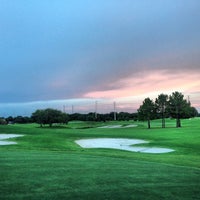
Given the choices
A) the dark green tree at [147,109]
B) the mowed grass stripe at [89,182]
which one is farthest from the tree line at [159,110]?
the mowed grass stripe at [89,182]

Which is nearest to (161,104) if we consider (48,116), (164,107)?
(164,107)

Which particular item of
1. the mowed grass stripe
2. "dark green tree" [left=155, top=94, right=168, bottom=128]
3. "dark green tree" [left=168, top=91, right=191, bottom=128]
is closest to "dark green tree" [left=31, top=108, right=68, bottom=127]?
"dark green tree" [left=155, top=94, right=168, bottom=128]

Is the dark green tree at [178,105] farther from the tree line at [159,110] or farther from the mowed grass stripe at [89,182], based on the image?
the mowed grass stripe at [89,182]

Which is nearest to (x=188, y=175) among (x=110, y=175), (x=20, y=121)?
(x=110, y=175)

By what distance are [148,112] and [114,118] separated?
32.3m

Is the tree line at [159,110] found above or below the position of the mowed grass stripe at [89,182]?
above

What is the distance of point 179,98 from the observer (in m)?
65.6

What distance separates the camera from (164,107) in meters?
66.8

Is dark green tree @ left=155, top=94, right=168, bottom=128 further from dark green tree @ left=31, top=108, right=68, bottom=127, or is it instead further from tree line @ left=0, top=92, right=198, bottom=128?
dark green tree @ left=31, top=108, right=68, bottom=127

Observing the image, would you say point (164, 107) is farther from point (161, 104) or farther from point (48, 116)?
point (48, 116)

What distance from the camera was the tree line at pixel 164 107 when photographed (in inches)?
2544

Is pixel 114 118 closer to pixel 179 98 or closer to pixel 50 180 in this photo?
pixel 179 98

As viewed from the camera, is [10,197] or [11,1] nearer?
[10,197]

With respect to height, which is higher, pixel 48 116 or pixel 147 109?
pixel 147 109
